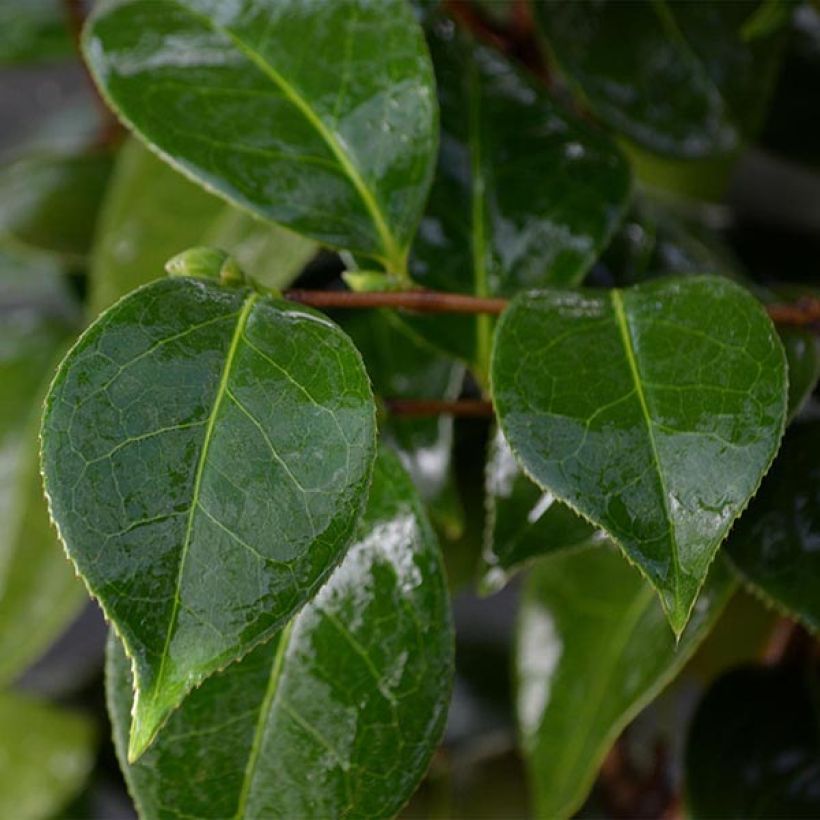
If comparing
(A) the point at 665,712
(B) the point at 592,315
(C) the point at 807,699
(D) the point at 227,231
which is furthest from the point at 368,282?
(A) the point at 665,712

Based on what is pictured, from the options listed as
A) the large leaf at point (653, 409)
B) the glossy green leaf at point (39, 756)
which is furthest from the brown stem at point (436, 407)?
the glossy green leaf at point (39, 756)

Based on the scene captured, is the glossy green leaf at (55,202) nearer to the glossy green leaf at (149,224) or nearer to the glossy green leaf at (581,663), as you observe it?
the glossy green leaf at (149,224)

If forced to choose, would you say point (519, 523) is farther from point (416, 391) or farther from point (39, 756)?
point (39, 756)

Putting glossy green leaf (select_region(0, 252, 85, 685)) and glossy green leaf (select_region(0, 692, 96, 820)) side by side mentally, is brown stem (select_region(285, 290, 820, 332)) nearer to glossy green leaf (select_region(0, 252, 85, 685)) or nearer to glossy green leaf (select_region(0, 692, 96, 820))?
glossy green leaf (select_region(0, 252, 85, 685))

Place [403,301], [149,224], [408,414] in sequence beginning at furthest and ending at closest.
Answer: [149,224], [408,414], [403,301]

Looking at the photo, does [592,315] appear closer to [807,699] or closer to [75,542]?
[75,542]

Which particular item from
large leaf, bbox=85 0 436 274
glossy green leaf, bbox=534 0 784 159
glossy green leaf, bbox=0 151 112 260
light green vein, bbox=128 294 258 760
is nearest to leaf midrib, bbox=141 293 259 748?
light green vein, bbox=128 294 258 760

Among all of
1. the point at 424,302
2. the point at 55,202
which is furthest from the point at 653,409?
the point at 55,202
